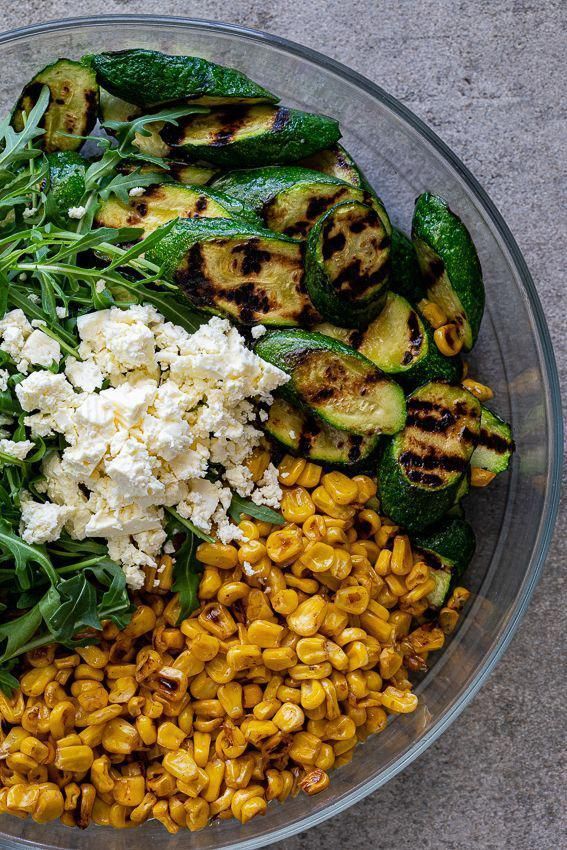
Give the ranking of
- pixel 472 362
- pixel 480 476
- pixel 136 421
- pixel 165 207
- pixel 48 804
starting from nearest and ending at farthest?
pixel 136 421, pixel 48 804, pixel 165 207, pixel 480 476, pixel 472 362

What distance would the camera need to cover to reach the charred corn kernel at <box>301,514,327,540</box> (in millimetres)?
2037

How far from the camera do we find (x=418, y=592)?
6.85ft

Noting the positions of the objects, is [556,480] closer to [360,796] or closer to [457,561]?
[457,561]

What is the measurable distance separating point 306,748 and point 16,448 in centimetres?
111

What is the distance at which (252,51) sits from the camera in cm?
236

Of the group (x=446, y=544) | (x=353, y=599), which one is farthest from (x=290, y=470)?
(x=446, y=544)

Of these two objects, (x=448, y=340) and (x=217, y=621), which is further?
(x=448, y=340)

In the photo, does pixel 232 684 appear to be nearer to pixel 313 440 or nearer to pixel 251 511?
pixel 251 511

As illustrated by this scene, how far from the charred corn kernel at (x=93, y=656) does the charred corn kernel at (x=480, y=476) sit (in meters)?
1.07

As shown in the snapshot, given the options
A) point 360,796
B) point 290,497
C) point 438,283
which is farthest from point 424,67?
point 360,796

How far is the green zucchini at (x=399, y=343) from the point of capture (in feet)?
6.91

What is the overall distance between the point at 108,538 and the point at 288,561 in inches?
19.2

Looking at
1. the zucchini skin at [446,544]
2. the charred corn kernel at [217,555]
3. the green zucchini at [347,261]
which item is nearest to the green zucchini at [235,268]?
the green zucchini at [347,261]

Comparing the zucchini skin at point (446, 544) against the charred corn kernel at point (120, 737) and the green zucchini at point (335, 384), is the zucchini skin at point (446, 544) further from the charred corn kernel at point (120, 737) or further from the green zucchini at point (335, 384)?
the charred corn kernel at point (120, 737)
